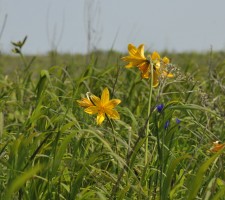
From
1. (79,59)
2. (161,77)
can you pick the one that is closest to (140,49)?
(161,77)

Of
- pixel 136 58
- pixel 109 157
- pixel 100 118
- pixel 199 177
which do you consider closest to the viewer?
pixel 199 177

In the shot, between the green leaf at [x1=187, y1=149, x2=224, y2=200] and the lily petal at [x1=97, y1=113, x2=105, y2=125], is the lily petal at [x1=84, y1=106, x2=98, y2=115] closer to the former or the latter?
the lily petal at [x1=97, y1=113, x2=105, y2=125]

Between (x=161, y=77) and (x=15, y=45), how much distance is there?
1.62 m

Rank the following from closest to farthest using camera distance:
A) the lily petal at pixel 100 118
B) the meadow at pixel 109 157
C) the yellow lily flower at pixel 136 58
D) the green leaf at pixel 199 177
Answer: the green leaf at pixel 199 177 → the meadow at pixel 109 157 → the lily petal at pixel 100 118 → the yellow lily flower at pixel 136 58

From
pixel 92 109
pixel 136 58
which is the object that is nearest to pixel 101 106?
pixel 92 109

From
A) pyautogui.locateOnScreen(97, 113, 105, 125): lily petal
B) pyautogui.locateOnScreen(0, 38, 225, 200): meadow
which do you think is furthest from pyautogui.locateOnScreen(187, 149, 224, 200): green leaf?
pyautogui.locateOnScreen(97, 113, 105, 125): lily petal

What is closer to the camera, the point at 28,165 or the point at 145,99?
the point at 28,165

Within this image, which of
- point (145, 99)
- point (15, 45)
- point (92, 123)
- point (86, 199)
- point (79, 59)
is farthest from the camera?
point (79, 59)

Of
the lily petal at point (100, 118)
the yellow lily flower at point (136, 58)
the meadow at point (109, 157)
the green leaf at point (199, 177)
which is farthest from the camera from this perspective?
the yellow lily flower at point (136, 58)

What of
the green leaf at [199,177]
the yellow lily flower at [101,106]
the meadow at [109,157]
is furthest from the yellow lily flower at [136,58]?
the green leaf at [199,177]

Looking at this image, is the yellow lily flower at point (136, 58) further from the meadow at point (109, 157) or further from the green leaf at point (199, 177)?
the green leaf at point (199, 177)

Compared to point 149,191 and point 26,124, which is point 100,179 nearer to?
point 149,191

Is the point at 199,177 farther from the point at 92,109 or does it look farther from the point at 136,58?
Answer: the point at 136,58

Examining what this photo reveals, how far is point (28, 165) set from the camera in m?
1.78
